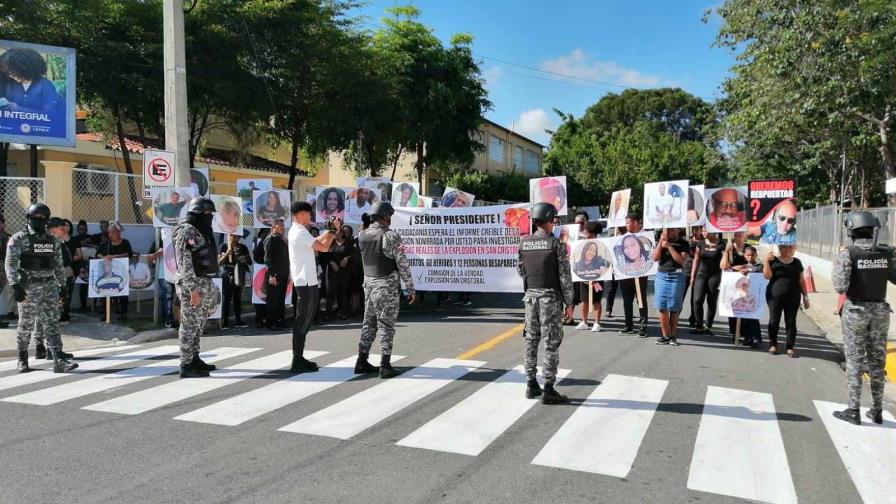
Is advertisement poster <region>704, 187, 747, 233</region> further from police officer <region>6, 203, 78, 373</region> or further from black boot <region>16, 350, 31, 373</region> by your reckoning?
black boot <region>16, 350, 31, 373</region>

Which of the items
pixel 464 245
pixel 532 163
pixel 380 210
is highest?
pixel 532 163

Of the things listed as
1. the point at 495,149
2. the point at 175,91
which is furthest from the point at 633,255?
the point at 495,149

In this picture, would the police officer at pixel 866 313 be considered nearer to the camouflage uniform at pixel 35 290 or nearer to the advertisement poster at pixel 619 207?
the advertisement poster at pixel 619 207

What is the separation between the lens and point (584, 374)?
24.3 feet

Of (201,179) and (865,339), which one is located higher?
(201,179)

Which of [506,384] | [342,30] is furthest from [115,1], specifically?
[506,384]

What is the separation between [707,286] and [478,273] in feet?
13.2

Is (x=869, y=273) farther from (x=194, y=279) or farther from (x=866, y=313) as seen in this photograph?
(x=194, y=279)

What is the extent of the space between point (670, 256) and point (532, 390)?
428 centimetres

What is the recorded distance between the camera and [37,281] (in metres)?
7.87

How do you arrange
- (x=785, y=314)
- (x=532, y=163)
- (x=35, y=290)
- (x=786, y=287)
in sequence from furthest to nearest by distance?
(x=532, y=163) → (x=785, y=314) → (x=786, y=287) → (x=35, y=290)

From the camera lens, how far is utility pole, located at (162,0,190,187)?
12.0 m

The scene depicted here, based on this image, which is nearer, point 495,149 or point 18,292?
point 18,292

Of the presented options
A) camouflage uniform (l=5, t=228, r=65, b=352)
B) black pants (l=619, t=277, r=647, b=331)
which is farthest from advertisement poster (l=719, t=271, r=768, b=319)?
camouflage uniform (l=5, t=228, r=65, b=352)
